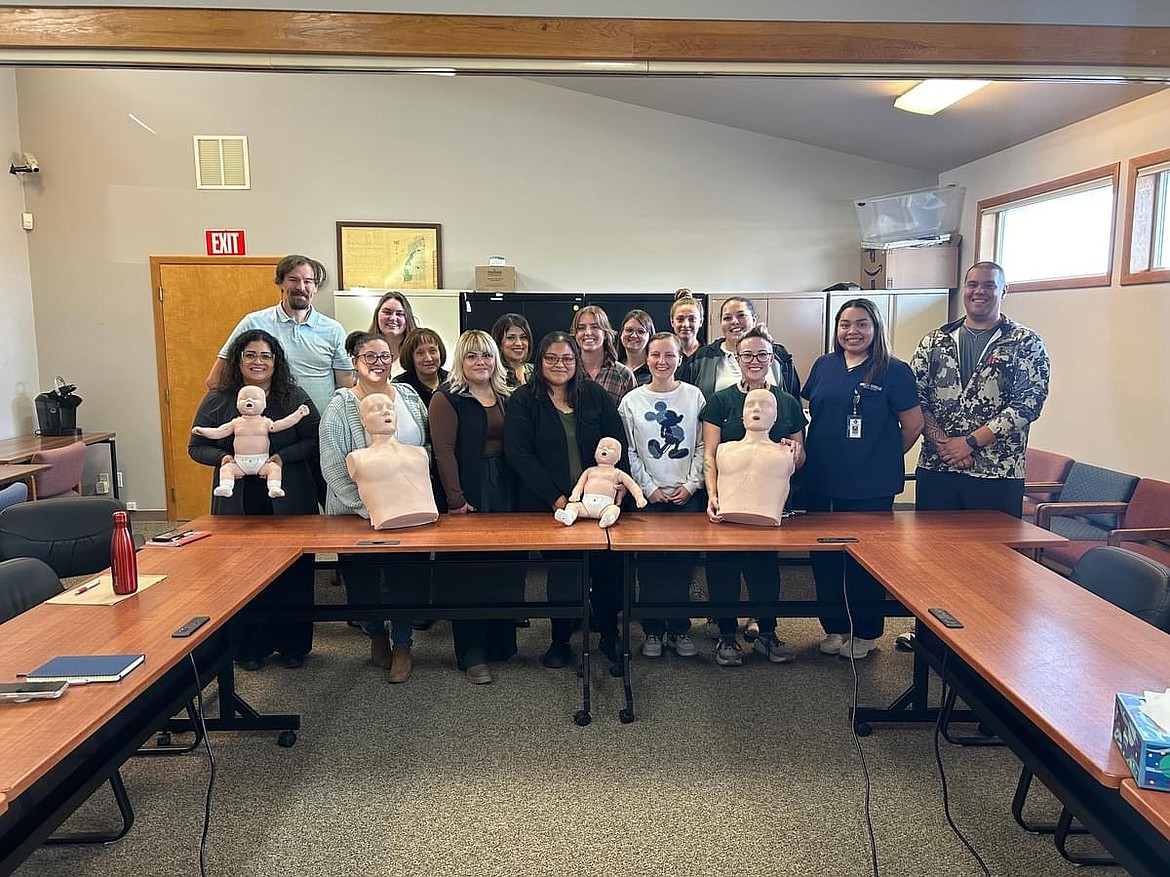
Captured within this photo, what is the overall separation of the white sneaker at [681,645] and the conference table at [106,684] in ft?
5.94

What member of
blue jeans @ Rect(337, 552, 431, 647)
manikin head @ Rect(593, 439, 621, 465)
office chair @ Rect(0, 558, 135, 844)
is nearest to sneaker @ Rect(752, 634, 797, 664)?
manikin head @ Rect(593, 439, 621, 465)

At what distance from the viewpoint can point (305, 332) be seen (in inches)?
146

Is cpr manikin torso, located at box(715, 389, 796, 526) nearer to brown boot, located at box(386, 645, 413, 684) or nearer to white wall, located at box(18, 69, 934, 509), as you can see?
brown boot, located at box(386, 645, 413, 684)

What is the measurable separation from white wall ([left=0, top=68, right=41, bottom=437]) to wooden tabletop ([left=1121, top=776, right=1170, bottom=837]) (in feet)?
23.0

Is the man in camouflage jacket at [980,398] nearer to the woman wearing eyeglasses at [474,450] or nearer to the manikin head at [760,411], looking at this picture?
the manikin head at [760,411]

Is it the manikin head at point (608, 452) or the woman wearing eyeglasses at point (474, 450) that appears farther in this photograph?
the woman wearing eyeglasses at point (474, 450)

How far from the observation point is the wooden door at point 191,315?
6133 mm

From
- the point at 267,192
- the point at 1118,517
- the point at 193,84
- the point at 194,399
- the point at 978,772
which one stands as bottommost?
the point at 978,772

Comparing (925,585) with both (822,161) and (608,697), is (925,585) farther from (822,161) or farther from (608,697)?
(822,161)

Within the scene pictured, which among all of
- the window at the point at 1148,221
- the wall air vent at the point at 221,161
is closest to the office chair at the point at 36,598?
the wall air vent at the point at 221,161

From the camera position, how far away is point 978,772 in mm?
2623

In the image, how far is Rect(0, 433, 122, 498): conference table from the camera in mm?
4934

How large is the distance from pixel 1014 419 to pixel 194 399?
19.5 feet

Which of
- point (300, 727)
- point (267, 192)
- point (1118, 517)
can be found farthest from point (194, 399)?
point (1118, 517)
